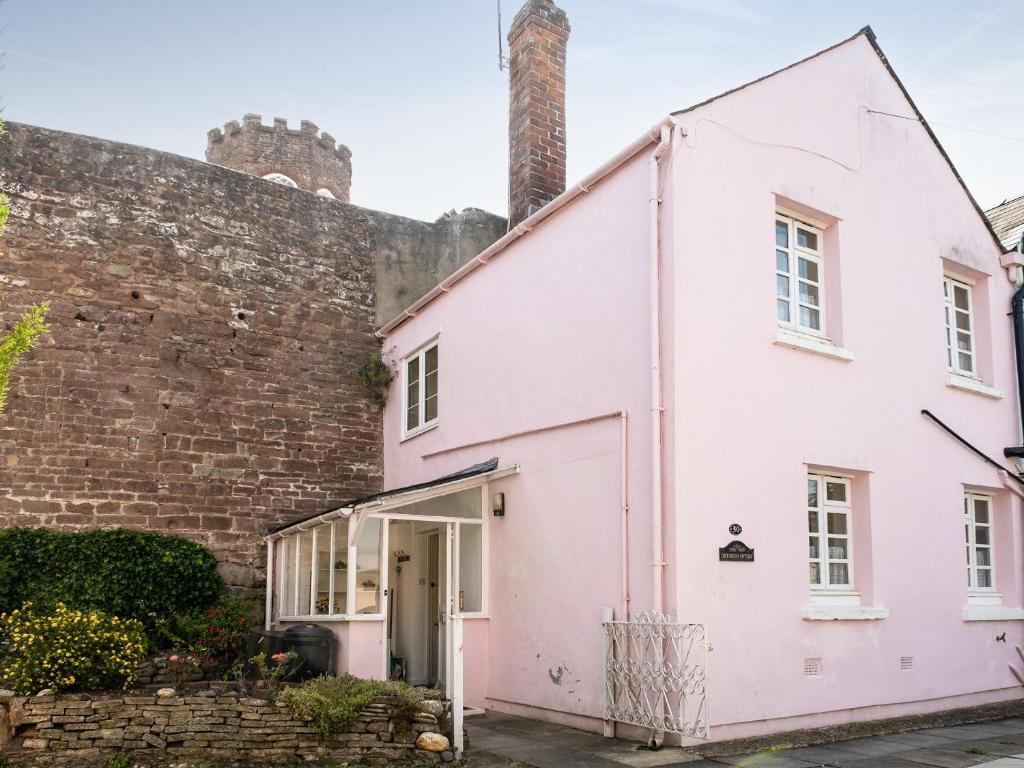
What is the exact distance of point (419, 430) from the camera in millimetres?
13438

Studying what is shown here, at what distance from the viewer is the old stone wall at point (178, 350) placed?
12141 millimetres

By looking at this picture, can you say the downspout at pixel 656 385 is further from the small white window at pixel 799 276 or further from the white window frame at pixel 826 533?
the white window frame at pixel 826 533

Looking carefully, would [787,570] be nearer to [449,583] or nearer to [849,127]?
[449,583]

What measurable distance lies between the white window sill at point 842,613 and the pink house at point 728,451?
0.11ft

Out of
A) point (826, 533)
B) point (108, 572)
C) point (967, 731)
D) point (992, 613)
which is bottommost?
point (967, 731)

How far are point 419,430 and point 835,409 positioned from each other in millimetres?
5986

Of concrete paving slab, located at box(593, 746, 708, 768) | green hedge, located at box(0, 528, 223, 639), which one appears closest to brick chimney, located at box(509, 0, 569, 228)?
green hedge, located at box(0, 528, 223, 639)

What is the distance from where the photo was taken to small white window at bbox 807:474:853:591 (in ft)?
31.2

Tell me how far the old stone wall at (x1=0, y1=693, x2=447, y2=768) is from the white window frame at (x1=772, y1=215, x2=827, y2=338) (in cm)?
555

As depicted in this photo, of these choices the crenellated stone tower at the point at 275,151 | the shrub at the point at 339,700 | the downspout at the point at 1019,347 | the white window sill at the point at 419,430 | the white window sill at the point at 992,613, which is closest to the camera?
the shrub at the point at 339,700

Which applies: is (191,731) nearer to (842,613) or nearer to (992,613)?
(842,613)

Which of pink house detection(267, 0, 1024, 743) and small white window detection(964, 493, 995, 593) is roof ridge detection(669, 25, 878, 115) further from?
small white window detection(964, 493, 995, 593)

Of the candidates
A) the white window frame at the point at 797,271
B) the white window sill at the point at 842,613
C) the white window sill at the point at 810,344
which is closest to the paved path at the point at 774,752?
the white window sill at the point at 842,613

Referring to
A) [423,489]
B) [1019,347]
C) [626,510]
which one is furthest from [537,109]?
[1019,347]
